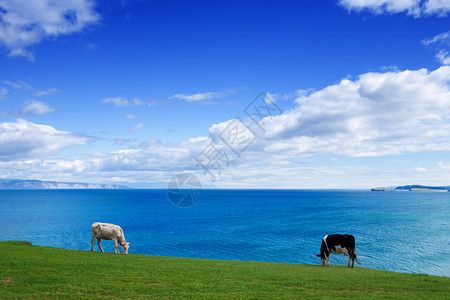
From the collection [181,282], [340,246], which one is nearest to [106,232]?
[181,282]

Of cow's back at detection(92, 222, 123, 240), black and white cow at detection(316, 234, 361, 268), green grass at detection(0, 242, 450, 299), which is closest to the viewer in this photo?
green grass at detection(0, 242, 450, 299)

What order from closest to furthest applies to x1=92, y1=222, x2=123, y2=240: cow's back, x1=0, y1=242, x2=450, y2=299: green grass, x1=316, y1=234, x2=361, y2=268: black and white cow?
1. x1=0, y1=242, x2=450, y2=299: green grass
2. x1=316, y1=234, x2=361, y2=268: black and white cow
3. x1=92, y1=222, x2=123, y2=240: cow's back

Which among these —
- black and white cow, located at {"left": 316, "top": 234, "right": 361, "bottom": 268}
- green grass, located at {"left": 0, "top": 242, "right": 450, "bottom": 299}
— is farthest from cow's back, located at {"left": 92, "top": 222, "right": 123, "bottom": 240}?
black and white cow, located at {"left": 316, "top": 234, "right": 361, "bottom": 268}

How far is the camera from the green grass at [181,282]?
12.4 meters

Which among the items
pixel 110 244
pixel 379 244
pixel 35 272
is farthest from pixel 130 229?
pixel 35 272

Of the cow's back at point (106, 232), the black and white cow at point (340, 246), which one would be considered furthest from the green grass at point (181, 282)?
the cow's back at point (106, 232)

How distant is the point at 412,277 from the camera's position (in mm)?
18547

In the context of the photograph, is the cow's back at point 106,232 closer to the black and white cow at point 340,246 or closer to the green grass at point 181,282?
the green grass at point 181,282

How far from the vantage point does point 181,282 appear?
1458 centimetres

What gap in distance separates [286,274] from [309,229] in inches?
2018

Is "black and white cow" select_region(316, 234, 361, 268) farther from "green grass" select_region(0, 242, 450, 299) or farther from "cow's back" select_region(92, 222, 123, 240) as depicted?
"cow's back" select_region(92, 222, 123, 240)

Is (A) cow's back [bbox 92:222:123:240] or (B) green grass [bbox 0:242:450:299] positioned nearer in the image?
(B) green grass [bbox 0:242:450:299]

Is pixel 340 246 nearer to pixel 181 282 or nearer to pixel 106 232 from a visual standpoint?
pixel 181 282

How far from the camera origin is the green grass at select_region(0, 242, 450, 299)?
12422 millimetres
